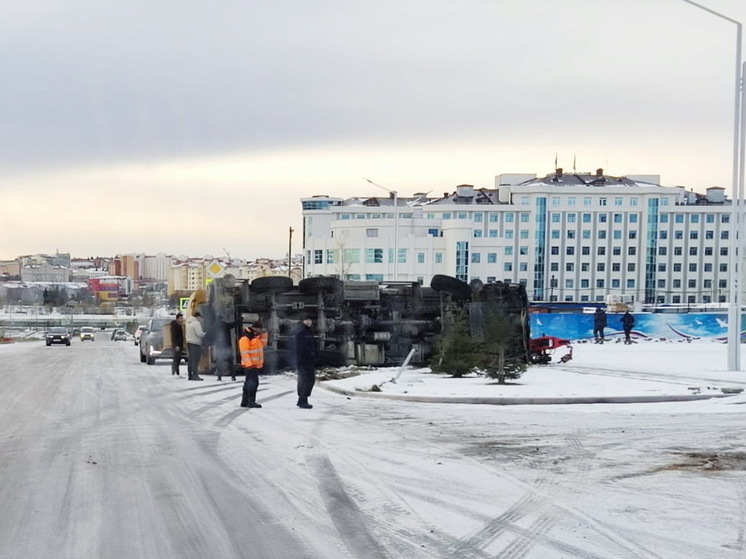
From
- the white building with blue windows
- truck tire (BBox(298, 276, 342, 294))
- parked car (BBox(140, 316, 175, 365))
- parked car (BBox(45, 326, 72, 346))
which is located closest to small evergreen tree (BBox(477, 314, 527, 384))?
truck tire (BBox(298, 276, 342, 294))

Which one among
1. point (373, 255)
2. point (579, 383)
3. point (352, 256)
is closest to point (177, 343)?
point (579, 383)

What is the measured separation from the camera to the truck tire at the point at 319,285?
2497 cm

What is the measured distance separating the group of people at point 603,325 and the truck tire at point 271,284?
60.6 feet

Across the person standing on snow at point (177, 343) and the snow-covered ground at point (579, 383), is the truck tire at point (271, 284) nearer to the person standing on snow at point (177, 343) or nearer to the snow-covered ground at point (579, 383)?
the person standing on snow at point (177, 343)

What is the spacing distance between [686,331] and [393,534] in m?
35.6

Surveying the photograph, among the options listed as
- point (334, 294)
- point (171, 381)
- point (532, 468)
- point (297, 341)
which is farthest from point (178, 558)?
point (334, 294)

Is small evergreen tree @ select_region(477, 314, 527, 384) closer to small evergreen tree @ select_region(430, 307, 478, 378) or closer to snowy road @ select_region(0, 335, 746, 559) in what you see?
small evergreen tree @ select_region(430, 307, 478, 378)

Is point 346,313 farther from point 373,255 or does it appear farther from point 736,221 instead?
point 373,255

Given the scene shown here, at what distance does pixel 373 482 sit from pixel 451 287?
17.2 meters

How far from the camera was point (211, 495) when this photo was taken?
8805 millimetres

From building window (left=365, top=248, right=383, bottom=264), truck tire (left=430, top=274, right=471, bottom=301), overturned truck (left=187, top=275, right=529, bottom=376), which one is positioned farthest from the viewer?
building window (left=365, top=248, right=383, bottom=264)

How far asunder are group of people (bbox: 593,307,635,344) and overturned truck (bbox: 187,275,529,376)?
43.0ft

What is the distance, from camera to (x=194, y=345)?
23.8 metres

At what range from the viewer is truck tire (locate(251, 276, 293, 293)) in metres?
24.7
